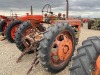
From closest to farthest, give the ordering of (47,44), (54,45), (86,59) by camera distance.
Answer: (86,59) → (47,44) → (54,45)

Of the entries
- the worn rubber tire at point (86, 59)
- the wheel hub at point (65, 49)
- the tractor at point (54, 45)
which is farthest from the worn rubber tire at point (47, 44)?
the worn rubber tire at point (86, 59)

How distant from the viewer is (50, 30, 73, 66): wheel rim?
4289 mm

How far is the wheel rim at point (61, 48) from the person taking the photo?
4.29 m

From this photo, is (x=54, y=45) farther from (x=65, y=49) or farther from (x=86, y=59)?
(x=86, y=59)

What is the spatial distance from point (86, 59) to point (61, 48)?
2378 millimetres

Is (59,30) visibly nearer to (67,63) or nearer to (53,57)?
(53,57)

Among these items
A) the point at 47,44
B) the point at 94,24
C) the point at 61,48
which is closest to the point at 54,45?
the point at 61,48

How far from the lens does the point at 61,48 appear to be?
14.2ft

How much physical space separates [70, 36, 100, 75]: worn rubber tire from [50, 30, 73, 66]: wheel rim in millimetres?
2166

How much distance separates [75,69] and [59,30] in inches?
92.2

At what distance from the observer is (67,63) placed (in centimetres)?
467

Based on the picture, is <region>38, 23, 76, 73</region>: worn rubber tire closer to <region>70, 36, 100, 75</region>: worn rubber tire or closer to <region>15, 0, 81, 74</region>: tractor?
<region>15, 0, 81, 74</region>: tractor

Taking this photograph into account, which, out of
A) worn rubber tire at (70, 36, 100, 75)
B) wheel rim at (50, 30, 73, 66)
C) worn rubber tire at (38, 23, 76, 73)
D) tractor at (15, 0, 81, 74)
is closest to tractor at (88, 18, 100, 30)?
tractor at (15, 0, 81, 74)


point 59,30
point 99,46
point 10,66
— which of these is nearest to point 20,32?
point 10,66
